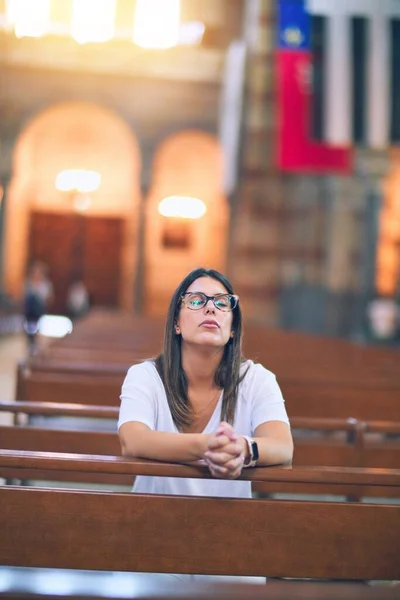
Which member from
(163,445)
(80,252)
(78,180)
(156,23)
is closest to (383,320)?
(163,445)

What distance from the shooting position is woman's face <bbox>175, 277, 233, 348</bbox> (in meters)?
2.33

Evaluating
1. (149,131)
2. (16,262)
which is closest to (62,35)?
(149,131)

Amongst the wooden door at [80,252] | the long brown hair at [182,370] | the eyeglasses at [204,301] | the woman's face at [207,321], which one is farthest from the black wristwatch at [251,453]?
the wooden door at [80,252]

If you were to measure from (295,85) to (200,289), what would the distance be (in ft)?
28.2

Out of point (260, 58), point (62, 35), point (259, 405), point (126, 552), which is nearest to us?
point (126, 552)

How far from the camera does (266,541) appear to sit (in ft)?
6.26

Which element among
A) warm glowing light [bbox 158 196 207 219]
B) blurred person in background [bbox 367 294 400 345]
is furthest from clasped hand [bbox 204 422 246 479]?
warm glowing light [bbox 158 196 207 219]

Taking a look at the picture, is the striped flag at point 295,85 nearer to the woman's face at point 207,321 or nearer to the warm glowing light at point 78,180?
the woman's face at point 207,321

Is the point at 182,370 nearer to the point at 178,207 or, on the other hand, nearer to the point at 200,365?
the point at 200,365

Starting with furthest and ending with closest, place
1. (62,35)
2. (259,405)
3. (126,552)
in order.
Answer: (62,35) → (259,405) → (126,552)

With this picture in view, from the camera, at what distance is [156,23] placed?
18.7m

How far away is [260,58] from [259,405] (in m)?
10.6

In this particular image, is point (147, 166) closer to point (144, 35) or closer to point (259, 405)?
point (144, 35)

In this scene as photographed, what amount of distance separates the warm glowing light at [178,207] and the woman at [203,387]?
61.7 feet
